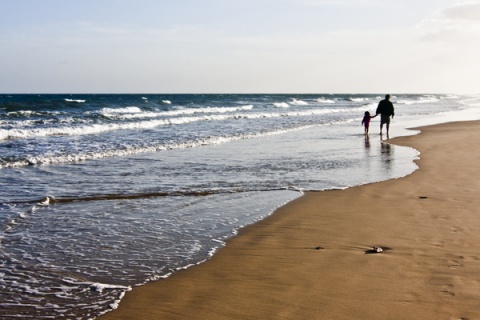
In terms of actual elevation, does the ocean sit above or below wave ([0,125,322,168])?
below

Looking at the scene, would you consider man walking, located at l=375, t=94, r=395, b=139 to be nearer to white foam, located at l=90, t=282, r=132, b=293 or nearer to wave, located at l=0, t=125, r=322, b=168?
wave, located at l=0, t=125, r=322, b=168

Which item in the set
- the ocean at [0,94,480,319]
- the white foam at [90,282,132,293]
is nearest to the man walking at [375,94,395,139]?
the ocean at [0,94,480,319]

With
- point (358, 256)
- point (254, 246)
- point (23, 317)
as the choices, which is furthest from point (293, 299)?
point (23, 317)

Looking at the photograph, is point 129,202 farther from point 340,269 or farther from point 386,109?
point 386,109

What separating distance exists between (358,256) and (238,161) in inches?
319

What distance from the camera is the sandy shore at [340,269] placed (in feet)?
12.7

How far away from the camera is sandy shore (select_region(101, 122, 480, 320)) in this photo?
386 centimetres

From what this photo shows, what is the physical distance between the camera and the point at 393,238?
5730 millimetres

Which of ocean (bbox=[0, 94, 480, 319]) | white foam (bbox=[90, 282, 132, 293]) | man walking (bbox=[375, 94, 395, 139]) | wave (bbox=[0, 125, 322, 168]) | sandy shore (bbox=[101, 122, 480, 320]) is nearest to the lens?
sandy shore (bbox=[101, 122, 480, 320])

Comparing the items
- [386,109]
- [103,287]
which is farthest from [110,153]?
[103,287]

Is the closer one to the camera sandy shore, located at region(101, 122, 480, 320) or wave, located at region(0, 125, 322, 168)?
sandy shore, located at region(101, 122, 480, 320)

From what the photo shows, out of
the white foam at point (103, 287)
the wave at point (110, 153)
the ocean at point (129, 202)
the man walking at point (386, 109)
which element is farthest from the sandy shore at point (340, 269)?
the man walking at point (386, 109)

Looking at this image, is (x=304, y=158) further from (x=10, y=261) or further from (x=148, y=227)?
(x=10, y=261)

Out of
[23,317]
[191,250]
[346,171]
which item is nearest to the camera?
[23,317]
